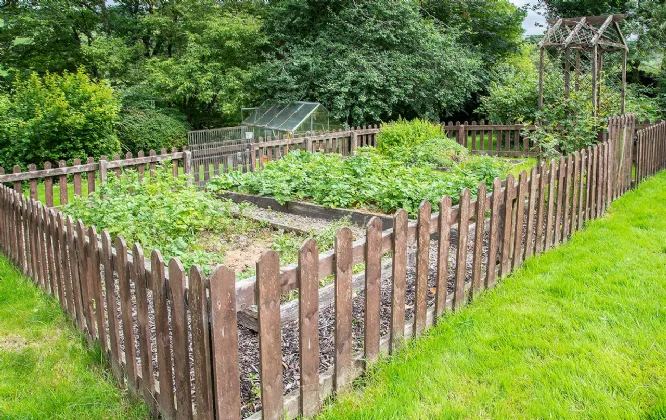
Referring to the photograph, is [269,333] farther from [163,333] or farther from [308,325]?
[163,333]

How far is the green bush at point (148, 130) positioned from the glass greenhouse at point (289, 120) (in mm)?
3782

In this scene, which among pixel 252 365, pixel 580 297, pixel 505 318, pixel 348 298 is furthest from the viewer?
pixel 580 297

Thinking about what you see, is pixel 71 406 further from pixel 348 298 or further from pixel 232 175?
pixel 232 175

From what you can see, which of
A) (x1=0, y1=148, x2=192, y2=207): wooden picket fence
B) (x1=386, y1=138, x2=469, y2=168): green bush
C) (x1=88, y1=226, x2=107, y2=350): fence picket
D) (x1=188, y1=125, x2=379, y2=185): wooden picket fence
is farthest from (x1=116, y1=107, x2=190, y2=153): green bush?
(x1=88, y1=226, x2=107, y2=350): fence picket

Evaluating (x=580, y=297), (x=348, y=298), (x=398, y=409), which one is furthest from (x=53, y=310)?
(x=580, y=297)

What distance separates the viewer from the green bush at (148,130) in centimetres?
1964

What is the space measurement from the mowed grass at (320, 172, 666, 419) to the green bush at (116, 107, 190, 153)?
17.4 metres

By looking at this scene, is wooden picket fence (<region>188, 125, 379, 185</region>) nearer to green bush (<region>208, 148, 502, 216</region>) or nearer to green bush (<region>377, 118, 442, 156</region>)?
green bush (<region>377, 118, 442, 156</region>)

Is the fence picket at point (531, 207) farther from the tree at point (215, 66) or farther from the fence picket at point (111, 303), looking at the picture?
the tree at point (215, 66)

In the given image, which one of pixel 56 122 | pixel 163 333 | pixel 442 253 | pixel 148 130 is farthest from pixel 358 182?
pixel 148 130

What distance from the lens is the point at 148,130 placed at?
2025cm

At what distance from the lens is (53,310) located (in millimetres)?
4395

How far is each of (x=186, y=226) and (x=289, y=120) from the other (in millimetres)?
11798

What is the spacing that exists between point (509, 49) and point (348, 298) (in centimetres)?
2355
